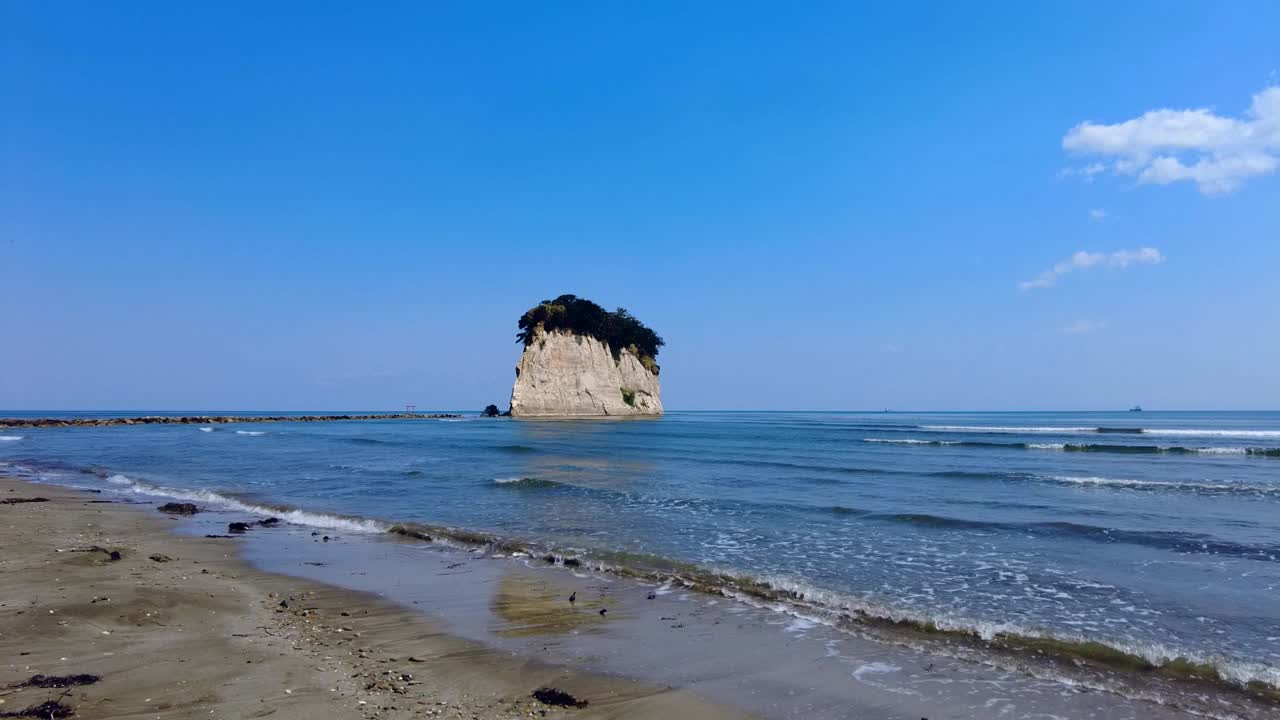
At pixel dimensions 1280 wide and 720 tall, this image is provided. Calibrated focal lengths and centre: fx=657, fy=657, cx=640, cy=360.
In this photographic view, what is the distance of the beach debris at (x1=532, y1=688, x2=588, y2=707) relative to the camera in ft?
17.0

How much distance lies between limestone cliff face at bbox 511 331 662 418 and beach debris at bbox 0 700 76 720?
3245 inches

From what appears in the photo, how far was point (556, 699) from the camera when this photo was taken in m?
5.24

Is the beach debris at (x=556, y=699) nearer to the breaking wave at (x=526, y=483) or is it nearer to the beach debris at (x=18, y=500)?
the breaking wave at (x=526, y=483)

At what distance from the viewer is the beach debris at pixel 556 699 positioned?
5.20m

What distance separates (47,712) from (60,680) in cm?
77

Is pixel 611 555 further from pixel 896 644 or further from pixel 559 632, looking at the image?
pixel 896 644

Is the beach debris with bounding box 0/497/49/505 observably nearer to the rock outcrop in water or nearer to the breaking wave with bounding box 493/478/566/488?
the breaking wave with bounding box 493/478/566/488

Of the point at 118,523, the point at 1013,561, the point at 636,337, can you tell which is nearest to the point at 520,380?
the point at 636,337

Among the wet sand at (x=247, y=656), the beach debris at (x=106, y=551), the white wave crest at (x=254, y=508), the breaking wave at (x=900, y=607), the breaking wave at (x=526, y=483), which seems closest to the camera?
the wet sand at (x=247, y=656)

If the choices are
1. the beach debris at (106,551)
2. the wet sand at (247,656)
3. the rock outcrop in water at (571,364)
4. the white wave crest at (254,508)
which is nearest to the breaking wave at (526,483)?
the white wave crest at (254,508)

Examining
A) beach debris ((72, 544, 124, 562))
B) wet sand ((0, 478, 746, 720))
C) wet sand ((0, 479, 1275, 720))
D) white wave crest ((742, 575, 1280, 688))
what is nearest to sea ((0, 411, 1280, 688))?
white wave crest ((742, 575, 1280, 688))

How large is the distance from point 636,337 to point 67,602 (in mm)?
96140

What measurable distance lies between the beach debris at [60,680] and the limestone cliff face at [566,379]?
81.8m

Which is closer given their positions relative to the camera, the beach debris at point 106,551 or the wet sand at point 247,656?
the wet sand at point 247,656
